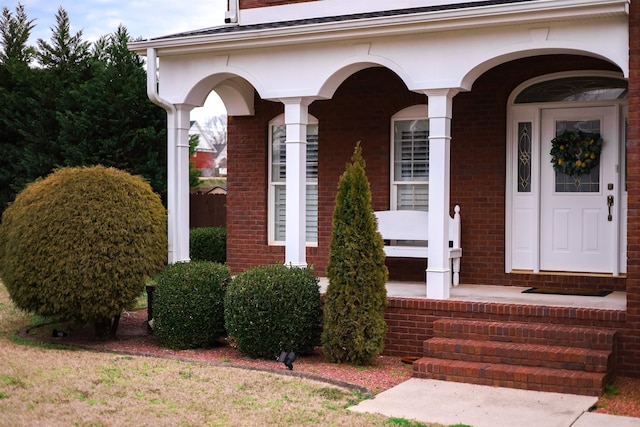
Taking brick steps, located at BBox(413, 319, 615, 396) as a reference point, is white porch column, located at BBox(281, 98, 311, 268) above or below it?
above

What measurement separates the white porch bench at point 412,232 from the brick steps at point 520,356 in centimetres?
196

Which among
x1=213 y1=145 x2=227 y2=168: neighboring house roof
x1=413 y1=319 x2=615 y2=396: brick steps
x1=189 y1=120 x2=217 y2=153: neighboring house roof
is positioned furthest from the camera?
x1=213 y1=145 x2=227 y2=168: neighboring house roof

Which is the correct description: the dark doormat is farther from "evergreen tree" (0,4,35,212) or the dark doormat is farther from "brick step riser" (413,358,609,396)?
"evergreen tree" (0,4,35,212)

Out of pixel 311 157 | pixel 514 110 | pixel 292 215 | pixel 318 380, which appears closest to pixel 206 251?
pixel 311 157

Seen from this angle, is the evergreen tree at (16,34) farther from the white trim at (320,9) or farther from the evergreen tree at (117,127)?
the white trim at (320,9)

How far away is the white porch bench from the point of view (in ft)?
36.8

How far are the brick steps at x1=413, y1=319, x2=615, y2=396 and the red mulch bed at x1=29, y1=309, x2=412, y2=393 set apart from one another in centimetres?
46

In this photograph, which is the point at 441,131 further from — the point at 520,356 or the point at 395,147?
the point at 520,356

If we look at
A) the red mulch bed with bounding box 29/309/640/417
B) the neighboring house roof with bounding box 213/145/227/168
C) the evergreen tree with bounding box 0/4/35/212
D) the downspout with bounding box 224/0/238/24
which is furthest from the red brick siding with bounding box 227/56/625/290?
the neighboring house roof with bounding box 213/145/227/168

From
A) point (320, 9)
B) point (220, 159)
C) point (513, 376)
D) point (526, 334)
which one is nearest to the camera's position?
point (513, 376)

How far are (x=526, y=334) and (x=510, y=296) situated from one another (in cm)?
127

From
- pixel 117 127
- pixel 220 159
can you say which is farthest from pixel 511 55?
pixel 220 159

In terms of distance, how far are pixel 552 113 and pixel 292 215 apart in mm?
3541

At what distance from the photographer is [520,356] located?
8.60 meters
